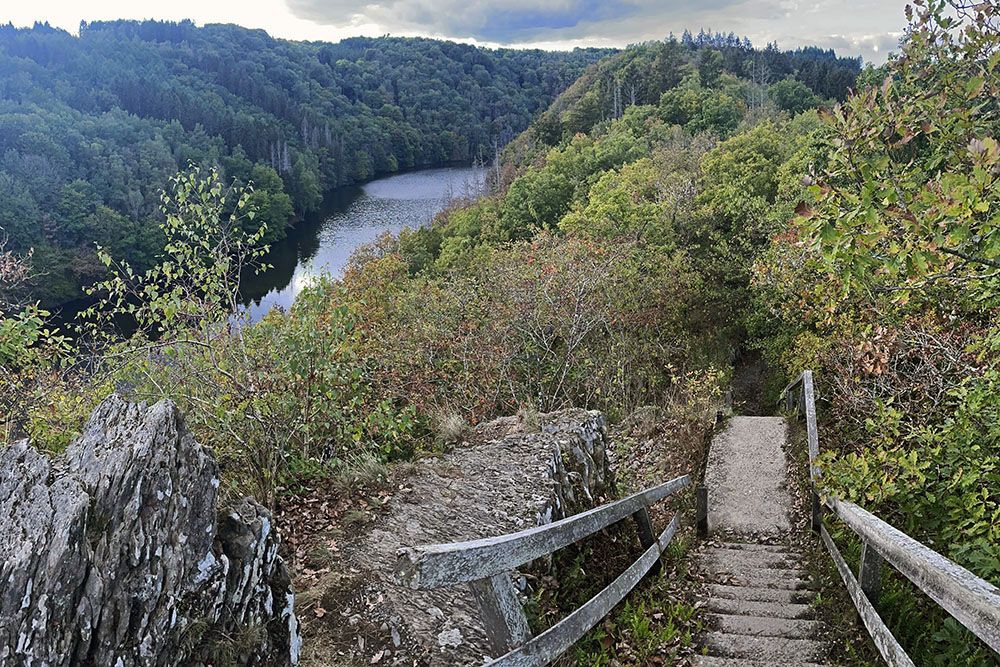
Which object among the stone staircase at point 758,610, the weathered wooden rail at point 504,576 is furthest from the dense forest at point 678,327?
the weathered wooden rail at point 504,576

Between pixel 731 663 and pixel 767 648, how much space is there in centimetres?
39

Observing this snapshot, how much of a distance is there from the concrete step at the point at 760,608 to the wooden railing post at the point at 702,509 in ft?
6.49

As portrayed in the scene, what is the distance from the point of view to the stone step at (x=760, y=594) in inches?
212

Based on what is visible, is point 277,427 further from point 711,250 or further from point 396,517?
point 711,250

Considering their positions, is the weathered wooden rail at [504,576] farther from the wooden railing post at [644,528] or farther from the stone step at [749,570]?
the stone step at [749,570]

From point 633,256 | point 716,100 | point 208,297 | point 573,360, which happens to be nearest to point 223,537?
point 208,297

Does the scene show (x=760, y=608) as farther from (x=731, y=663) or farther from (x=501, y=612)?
(x=501, y=612)

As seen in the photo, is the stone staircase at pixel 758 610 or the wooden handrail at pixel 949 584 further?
the stone staircase at pixel 758 610

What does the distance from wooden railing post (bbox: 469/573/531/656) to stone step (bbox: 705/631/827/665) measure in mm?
2193

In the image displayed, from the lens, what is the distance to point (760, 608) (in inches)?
202

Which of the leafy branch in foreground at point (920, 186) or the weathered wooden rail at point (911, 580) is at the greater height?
the leafy branch in foreground at point (920, 186)

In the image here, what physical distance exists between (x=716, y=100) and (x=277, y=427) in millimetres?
61086

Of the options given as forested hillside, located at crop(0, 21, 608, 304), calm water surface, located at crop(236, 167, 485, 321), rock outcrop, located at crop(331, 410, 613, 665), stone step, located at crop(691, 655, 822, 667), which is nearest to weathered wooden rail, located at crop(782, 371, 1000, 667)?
stone step, located at crop(691, 655, 822, 667)

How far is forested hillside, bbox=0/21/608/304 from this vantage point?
60219mm
